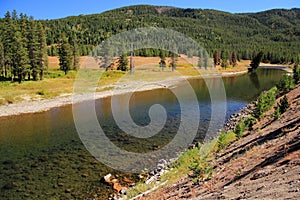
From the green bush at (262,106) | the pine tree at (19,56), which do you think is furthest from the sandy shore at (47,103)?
the green bush at (262,106)

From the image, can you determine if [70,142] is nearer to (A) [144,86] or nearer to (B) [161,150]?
(B) [161,150]

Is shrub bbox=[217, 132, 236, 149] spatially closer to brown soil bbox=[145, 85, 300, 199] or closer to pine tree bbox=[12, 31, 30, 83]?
brown soil bbox=[145, 85, 300, 199]

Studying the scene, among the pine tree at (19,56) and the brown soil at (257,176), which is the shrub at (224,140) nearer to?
the brown soil at (257,176)

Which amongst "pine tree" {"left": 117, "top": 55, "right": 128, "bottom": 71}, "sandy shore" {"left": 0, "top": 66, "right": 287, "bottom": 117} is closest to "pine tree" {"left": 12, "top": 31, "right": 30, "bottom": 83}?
"sandy shore" {"left": 0, "top": 66, "right": 287, "bottom": 117}

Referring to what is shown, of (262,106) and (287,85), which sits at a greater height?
(287,85)

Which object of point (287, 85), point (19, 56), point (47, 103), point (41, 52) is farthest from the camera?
point (41, 52)

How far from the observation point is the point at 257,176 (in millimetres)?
11172

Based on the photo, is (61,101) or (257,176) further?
(61,101)

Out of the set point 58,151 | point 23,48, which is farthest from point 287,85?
point 23,48

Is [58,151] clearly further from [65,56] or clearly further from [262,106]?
[65,56]

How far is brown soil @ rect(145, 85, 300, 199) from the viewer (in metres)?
9.02

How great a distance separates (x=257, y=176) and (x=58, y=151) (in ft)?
62.7

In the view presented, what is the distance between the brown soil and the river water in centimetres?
680

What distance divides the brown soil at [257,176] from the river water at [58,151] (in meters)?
6.80
